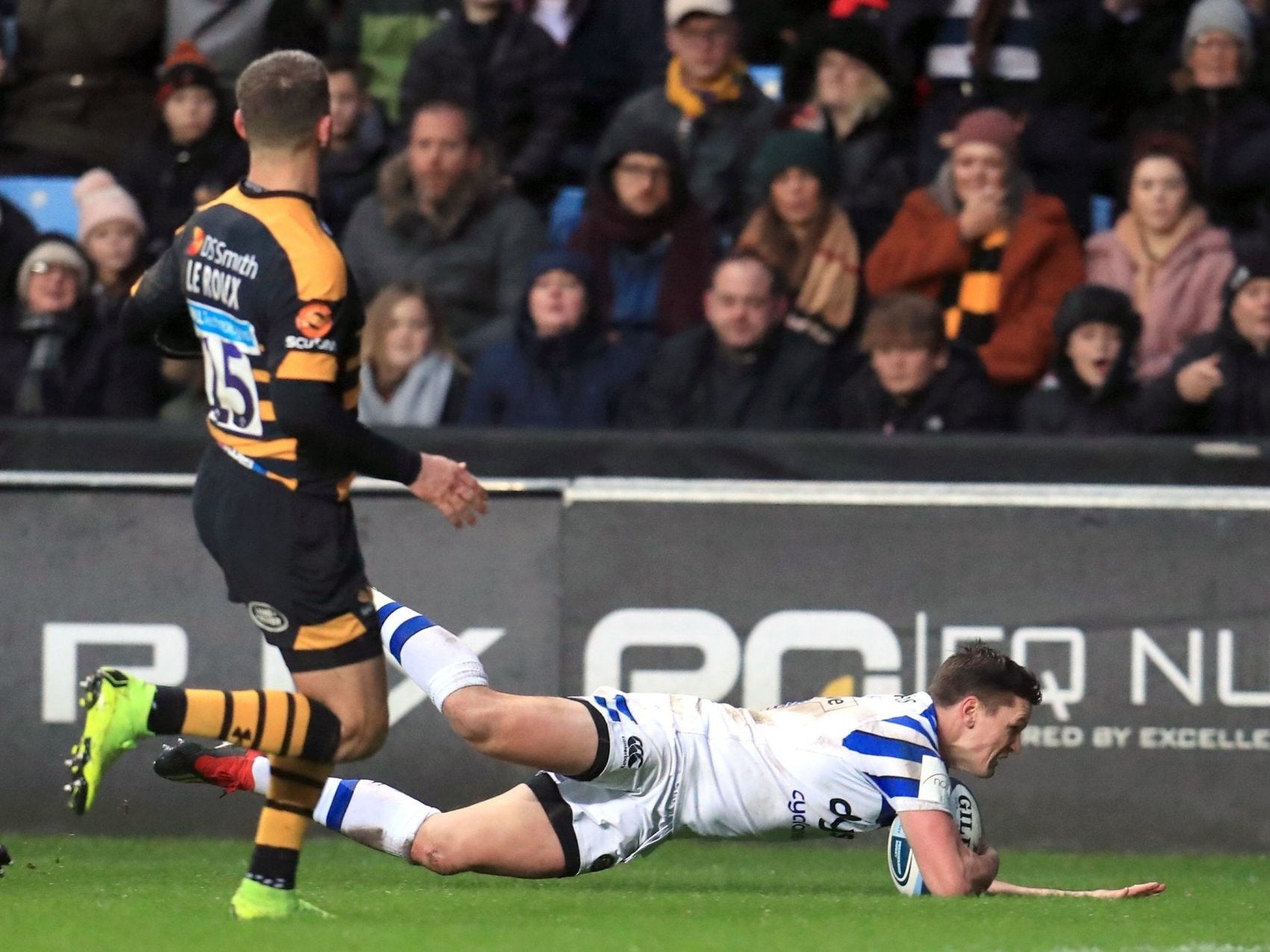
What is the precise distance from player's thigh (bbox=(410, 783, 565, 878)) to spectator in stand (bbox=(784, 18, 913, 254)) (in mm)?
4161

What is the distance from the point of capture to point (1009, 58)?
32.6ft

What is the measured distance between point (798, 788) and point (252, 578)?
1.79 meters

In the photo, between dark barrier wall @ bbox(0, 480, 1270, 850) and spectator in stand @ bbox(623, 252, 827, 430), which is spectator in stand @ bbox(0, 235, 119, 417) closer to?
dark barrier wall @ bbox(0, 480, 1270, 850)

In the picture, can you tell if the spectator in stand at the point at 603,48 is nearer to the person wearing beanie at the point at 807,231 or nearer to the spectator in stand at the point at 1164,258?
the person wearing beanie at the point at 807,231

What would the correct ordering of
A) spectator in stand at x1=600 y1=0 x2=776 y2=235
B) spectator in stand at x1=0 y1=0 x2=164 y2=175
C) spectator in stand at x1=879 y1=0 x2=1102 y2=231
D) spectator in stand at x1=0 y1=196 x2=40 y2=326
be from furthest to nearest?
spectator in stand at x1=0 y1=0 x2=164 y2=175
spectator in stand at x1=879 y1=0 x2=1102 y2=231
spectator in stand at x1=600 y1=0 x2=776 y2=235
spectator in stand at x1=0 y1=196 x2=40 y2=326

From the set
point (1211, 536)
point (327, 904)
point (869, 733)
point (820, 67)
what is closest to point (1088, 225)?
point (820, 67)

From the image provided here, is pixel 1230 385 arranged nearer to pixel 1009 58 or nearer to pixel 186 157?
pixel 1009 58

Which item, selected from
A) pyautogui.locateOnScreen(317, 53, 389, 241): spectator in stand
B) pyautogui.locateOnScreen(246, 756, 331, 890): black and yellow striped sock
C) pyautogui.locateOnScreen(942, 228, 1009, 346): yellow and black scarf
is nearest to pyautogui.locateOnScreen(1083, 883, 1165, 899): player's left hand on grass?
pyautogui.locateOnScreen(246, 756, 331, 890): black and yellow striped sock

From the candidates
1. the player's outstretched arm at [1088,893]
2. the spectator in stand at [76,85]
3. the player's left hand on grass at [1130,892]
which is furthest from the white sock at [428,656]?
the spectator in stand at [76,85]

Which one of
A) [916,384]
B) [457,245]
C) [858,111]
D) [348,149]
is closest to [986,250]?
[916,384]

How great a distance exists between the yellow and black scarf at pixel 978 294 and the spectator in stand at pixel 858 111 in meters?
0.62

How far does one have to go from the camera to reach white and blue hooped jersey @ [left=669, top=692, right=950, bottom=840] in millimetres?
5922

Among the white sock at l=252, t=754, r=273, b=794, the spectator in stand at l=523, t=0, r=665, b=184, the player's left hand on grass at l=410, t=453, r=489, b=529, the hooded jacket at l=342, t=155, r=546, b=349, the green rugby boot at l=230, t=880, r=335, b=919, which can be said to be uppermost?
the spectator in stand at l=523, t=0, r=665, b=184

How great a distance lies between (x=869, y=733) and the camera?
19.6 ft
